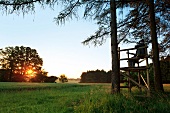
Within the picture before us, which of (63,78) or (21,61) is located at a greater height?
(21,61)

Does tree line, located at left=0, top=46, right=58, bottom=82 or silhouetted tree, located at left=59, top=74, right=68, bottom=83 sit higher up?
tree line, located at left=0, top=46, right=58, bottom=82

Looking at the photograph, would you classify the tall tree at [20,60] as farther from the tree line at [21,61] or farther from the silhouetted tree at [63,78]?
the silhouetted tree at [63,78]

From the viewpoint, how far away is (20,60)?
151 ft

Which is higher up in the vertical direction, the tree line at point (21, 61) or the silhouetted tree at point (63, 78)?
→ the tree line at point (21, 61)

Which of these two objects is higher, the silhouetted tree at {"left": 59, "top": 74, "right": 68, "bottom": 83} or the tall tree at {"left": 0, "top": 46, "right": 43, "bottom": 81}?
the tall tree at {"left": 0, "top": 46, "right": 43, "bottom": 81}

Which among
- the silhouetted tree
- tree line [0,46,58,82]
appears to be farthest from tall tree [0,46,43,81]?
the silhouetted tree

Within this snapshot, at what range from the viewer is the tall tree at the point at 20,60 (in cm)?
4519

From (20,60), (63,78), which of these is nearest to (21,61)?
(20,60)

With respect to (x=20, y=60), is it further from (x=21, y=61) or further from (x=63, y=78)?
(x=63, y=78)

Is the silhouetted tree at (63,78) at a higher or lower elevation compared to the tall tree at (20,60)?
lower

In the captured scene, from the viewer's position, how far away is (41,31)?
12.8 m

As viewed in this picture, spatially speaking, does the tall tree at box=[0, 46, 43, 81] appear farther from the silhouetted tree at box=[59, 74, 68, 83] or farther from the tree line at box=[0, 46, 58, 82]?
the silhouetted tree at box=[59, 74, 68, 83]

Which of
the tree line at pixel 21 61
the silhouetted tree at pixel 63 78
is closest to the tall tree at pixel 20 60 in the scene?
the tree line at pixel 21 61

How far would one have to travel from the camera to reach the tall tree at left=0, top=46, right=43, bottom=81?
45188 millimetres
